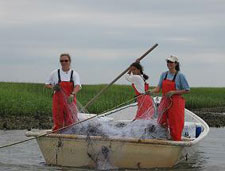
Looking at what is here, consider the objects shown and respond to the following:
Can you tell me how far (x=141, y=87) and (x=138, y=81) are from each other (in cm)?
16

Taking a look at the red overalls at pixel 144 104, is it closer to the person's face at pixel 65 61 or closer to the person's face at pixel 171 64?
the person's face at pixel 171 64

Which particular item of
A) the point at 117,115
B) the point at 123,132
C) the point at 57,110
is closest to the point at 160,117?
the point at 123,132

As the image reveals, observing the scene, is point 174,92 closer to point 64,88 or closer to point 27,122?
point 64,88

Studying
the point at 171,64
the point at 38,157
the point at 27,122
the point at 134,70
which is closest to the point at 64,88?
the point at 134,70

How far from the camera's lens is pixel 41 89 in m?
27.9

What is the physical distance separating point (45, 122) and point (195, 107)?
1133cm

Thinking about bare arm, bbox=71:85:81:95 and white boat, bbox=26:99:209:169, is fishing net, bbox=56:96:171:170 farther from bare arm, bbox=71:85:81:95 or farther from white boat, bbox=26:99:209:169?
bare arm, bbox=71:85:81:95

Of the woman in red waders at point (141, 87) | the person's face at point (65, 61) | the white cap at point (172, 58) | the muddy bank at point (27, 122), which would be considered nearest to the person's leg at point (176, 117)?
the white cap at point (172, 58)

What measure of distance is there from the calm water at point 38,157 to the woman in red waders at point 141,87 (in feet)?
3.75

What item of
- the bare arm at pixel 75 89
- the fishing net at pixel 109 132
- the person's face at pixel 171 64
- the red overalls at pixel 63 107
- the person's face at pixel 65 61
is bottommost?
the fishing net at pixel 109 132

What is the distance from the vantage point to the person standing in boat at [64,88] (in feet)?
34.6

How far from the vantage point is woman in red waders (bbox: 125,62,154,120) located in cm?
1157

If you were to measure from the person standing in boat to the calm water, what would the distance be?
3.06ft

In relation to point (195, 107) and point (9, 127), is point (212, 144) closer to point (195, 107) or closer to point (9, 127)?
point (9, 127)
